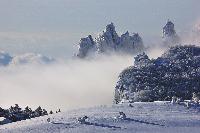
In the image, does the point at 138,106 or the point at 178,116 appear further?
the point at 138,106

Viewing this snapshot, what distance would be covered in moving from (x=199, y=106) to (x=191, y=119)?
11.1 m

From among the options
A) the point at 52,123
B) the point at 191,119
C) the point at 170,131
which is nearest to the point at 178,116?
the point at 191,119

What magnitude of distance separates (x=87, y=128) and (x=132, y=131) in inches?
274

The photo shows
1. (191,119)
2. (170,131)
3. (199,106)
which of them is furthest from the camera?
(199,106)

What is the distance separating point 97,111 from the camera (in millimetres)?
113438

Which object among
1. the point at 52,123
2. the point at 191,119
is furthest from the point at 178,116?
the point at 52,123

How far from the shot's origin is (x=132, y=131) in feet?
315

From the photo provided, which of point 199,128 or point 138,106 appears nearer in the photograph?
point 199,128

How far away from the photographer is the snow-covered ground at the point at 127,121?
321 ft

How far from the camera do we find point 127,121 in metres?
102

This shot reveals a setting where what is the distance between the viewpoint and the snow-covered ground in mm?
97812

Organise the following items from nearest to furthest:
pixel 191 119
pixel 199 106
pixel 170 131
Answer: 1. pixel 170 131
2. pixel 191 119
3. pixel 199 106

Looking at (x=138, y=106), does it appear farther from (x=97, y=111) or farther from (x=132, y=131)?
(x=132, y=131)

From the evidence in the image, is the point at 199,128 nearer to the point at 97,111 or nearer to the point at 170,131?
the point at 170,131
